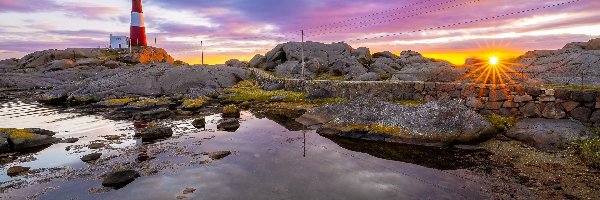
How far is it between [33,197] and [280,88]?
107ft

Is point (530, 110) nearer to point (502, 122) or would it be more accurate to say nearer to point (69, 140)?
point (502, 122)

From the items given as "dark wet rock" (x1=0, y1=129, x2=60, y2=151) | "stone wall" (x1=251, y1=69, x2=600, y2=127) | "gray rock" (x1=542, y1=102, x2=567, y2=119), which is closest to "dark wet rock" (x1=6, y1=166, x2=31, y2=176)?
"dark wet rock" (x1=0, y1=129, x2=60, y2=151)

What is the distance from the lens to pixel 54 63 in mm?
77000

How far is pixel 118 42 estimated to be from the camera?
101938 mm

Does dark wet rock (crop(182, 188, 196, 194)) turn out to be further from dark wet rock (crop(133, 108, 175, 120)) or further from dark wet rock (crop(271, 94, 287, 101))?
dark wet rock (crop(271, 94, 287, 101))

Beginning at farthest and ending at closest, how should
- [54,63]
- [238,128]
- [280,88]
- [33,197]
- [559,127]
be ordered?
1. [54,63]
2. [280,88]
3. [238,128]
4. [559,127]
5. [33,197]

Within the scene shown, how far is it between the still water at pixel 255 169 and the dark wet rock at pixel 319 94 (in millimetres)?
12475

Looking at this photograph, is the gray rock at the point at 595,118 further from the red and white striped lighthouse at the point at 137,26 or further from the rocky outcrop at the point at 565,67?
the red and white striped lighthouse at the point at 137,26

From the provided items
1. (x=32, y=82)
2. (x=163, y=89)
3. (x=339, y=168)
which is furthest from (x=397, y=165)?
(x=32, y=82)

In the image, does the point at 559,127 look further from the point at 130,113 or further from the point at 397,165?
the point at 130,113

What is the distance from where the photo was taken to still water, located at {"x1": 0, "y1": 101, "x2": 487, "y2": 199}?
40.0 ft

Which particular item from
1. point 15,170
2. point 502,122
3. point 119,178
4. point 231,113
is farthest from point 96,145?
point 502,122

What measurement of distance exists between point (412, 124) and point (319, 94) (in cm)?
1651

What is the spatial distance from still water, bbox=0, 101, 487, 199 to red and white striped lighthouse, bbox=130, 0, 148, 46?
224 ft
